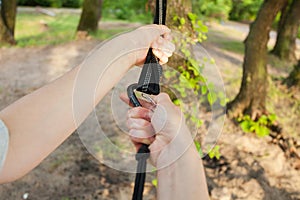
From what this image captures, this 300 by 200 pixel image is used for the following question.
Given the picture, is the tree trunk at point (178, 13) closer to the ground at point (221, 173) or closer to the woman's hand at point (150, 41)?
the woman's hand at point (150, 41)

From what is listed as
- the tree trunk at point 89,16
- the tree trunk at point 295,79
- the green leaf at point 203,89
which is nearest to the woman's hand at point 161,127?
the green leaf at point 203,89

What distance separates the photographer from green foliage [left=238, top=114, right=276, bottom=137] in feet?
11.5

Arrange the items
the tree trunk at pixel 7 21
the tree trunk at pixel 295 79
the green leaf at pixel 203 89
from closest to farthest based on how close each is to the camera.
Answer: the green leaf at pixel 203 89
the tree trunk at pixel 295 79
the tree trunk at pixel 7 21

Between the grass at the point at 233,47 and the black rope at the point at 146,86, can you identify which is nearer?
the black rope at the point at 146,86

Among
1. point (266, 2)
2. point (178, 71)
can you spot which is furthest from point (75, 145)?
point (266, 2)

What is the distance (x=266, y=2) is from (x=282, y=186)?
201 cm

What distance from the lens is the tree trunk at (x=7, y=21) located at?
6.64 m

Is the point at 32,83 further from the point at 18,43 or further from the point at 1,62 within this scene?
the point at 18,43

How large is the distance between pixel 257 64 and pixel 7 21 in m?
5.44

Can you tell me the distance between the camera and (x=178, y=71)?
181 cm

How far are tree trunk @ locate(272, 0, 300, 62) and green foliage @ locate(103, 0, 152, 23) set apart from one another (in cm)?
579

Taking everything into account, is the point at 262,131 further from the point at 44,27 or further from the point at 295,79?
the point at 44,27

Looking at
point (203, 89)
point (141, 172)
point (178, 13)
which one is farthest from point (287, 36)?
point (141, 172)

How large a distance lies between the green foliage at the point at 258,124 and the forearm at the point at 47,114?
9.61 feet
